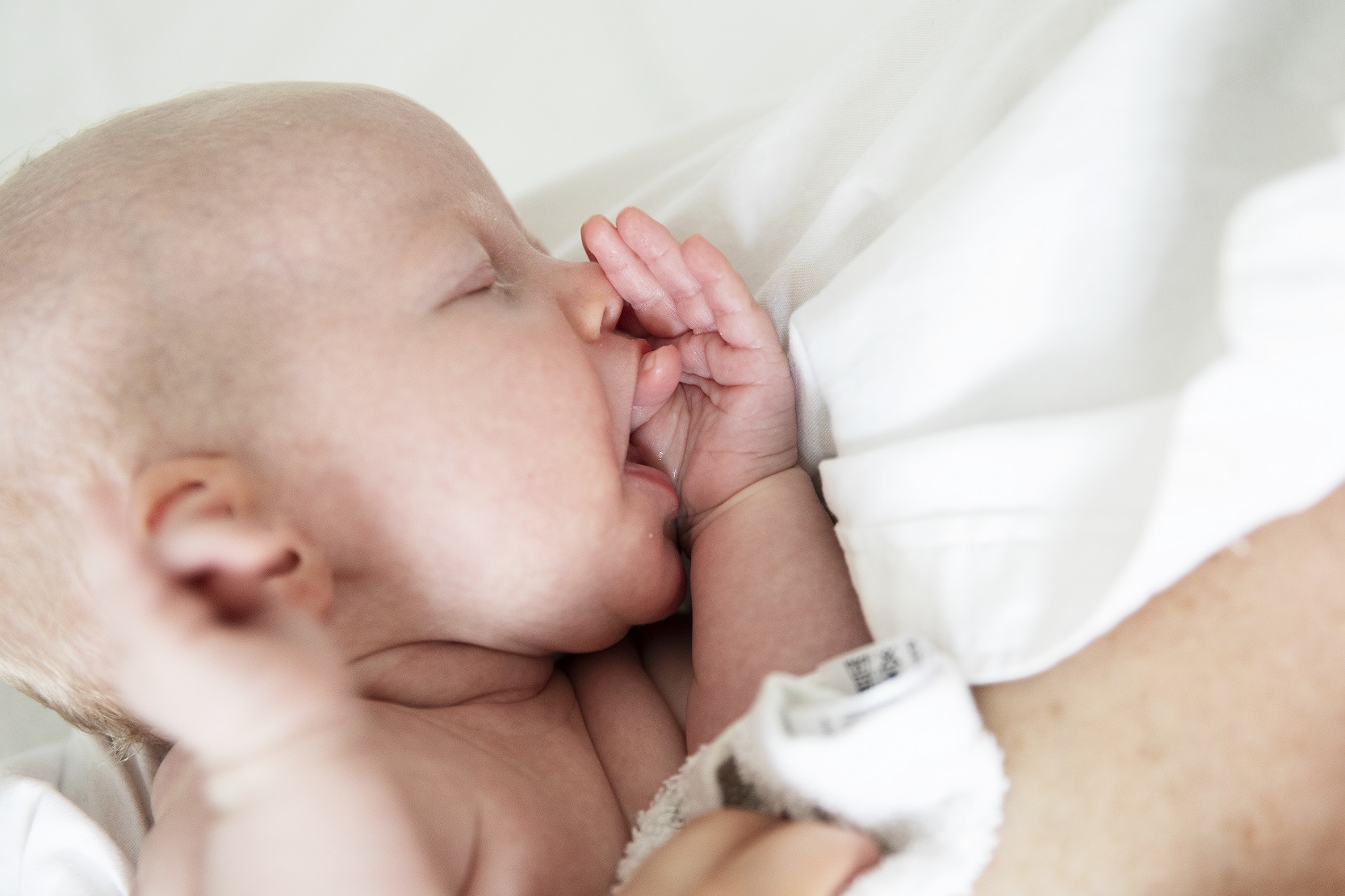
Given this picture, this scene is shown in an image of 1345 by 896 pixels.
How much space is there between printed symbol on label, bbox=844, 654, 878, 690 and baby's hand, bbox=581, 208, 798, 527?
33 cm

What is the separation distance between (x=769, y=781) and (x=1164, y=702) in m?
0.24

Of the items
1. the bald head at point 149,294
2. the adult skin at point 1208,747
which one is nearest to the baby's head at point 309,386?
the bald head at point 149,294

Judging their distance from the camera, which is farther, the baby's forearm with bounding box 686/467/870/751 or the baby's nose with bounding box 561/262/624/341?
the baby's nose with bounding box 561/262/624/341

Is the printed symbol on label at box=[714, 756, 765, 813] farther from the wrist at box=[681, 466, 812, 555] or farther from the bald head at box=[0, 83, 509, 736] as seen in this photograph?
the bald head at box=[0, 83, 509, 736]

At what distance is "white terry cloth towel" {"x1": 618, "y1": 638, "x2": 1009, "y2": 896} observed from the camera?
566 mm

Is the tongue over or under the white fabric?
over

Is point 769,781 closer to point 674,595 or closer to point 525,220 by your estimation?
point 674,595

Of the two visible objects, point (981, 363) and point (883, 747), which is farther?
point (981, 363)

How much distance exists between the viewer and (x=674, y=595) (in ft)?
3.01

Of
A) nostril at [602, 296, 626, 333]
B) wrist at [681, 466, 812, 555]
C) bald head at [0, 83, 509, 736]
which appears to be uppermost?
bald head at [0, 83, 509, 736]

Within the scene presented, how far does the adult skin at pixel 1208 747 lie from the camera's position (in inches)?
21.3

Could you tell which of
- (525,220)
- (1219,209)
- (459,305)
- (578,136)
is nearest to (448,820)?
(459,305)

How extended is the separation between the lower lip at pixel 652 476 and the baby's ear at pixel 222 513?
0.30 meters

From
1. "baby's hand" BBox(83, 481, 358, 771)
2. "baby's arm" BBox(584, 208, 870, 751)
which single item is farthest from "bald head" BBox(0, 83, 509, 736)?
"baby's arm" BBox(584, 208, 870, 751)
